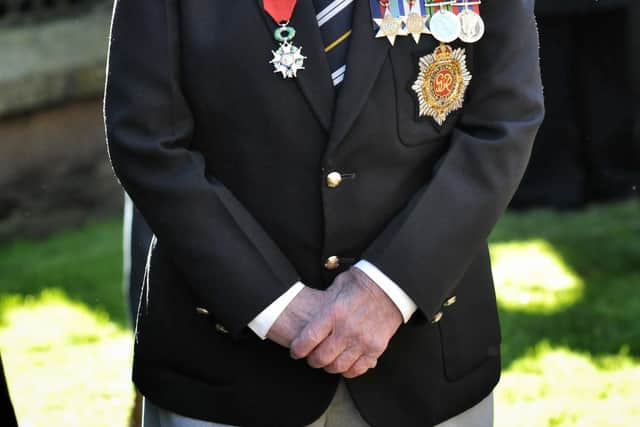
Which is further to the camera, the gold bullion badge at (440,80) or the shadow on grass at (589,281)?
the shadow on grass at (589,281)

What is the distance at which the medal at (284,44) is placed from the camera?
2.21 meters

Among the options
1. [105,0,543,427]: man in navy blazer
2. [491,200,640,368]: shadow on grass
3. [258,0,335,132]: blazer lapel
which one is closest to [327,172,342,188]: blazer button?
[105,0,543,427]: man in navy blazer

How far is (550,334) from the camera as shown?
4.74m

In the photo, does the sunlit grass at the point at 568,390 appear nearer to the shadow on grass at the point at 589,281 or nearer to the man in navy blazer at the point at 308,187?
the shadow on grass at the point at 589,281

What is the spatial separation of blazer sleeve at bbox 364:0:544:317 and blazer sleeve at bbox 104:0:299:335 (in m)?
0.22

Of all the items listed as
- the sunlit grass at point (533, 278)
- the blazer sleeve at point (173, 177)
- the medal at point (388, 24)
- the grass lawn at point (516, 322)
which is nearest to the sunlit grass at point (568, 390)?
the grass lawn at point (516, 322)

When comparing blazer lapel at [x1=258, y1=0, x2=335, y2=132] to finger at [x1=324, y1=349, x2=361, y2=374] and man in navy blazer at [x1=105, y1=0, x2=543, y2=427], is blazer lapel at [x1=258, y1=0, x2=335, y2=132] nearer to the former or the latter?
man in navy blazer at [x1=105, y1=0, x2=543, y2=427]

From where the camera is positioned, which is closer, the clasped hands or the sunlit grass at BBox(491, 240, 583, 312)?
the clasped hands

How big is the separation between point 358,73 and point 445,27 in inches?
7.6

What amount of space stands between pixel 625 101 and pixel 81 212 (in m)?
3.11

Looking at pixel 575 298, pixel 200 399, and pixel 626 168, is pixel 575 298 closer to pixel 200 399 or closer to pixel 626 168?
pixel 626 168

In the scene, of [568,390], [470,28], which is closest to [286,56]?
[470,28]

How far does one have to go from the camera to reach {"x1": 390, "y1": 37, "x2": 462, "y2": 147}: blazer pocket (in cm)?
224

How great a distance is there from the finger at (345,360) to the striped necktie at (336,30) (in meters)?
0.49
